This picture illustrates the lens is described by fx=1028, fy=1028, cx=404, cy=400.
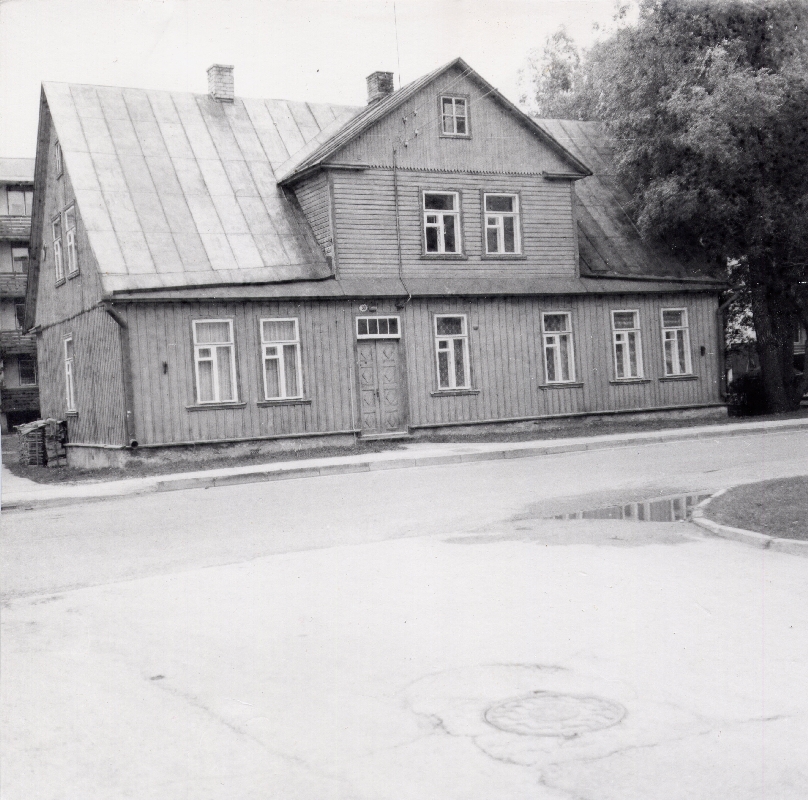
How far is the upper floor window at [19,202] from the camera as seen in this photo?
58.2 meters

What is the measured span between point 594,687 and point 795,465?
37.3 ft

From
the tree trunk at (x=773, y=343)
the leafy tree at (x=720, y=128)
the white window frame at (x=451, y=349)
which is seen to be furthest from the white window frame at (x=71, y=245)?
the tree trunk at (x=773, y=343)

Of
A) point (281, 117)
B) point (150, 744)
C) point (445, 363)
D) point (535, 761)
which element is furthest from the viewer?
point (281, 117)

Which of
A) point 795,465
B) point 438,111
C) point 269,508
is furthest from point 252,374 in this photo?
point 795,465

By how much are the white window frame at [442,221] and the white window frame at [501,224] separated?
761 mm

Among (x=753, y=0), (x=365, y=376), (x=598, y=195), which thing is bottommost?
(x=365, y=376)

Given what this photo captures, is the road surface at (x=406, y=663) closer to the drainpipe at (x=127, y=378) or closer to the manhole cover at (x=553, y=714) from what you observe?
the manhole cover at (x=553, y=714)

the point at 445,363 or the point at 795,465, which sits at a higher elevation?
the point at 445,363

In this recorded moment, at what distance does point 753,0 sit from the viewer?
26188mm

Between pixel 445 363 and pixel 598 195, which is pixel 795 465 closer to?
pixel 445 363

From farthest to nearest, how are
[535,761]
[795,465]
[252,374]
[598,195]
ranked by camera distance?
[598,195], [252,374], [795,465], [535,761]

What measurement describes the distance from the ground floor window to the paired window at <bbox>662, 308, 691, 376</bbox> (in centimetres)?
645

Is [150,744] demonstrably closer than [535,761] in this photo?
No

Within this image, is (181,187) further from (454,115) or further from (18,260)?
(18,260)
